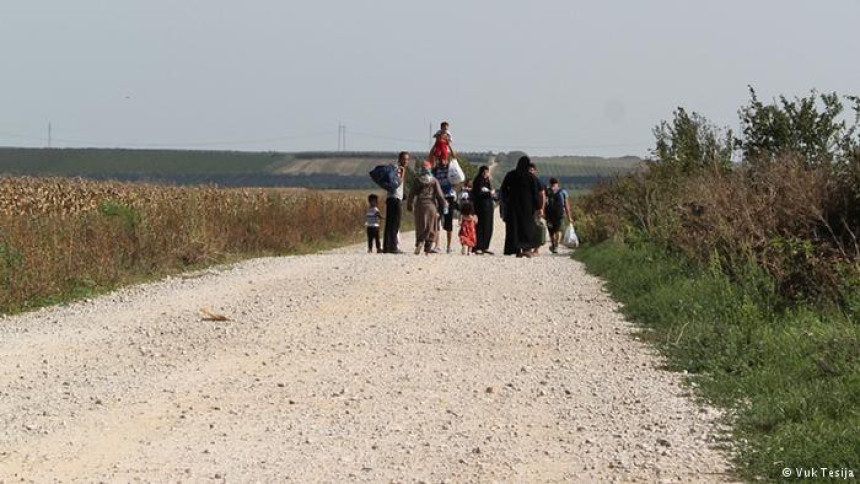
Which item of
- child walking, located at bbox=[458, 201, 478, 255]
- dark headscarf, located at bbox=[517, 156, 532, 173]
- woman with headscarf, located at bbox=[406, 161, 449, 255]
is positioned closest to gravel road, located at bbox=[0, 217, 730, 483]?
woman with headscarf, located at bbox=[406, 161, 449, 255]

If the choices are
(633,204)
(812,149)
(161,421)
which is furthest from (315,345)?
(633,204)

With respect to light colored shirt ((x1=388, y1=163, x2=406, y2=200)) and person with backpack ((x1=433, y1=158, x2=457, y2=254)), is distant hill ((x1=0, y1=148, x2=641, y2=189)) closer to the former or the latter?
person with backpack ((x1=433, y1=158, x2=457, y2=254))

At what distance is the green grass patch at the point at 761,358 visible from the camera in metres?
8.22

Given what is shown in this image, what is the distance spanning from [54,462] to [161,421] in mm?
1197

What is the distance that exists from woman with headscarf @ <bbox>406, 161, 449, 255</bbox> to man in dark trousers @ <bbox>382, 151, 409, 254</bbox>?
0.25m

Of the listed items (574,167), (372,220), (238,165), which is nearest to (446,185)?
(372,220)

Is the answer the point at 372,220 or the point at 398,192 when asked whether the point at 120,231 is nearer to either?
the point at 398,192

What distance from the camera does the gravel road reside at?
7910mm

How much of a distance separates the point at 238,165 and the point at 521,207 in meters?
149

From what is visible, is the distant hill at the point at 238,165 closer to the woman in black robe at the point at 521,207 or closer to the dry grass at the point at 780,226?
the woman in black robe at the point at 521,207

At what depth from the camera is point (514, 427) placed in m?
8.98

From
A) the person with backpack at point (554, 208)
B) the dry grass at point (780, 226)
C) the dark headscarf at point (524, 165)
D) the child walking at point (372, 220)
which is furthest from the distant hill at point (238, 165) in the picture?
the dry grass at point (780, 226)

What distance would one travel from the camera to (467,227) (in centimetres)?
2761

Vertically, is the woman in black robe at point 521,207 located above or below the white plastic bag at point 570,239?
above
